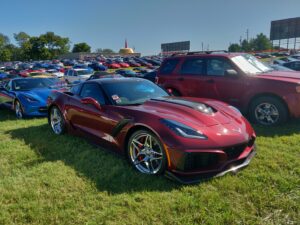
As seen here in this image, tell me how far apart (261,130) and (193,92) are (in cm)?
215

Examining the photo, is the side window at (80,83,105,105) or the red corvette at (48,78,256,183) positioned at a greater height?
the side window at (80,83,105,105)

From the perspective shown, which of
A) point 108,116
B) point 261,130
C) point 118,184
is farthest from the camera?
point 261,130

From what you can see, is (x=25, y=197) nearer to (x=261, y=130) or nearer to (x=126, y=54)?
(x=261, y=130)

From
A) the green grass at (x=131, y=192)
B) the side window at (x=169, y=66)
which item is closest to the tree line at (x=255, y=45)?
the side window at (x=169, y=66)

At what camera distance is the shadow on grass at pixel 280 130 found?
5415 mm

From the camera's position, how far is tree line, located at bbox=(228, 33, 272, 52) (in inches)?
3511

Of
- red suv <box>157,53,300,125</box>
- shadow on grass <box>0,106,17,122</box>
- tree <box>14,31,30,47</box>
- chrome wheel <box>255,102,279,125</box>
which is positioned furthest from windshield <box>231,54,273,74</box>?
tree <box>14,31,30,47</box>

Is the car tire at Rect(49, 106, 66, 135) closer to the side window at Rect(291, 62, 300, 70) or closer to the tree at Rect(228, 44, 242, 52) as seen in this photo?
the side window at Rect(291, 62, 300, 70)

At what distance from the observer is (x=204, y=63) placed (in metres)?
7.18

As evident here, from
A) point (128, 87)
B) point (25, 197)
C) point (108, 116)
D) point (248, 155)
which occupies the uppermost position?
point (128, 87)

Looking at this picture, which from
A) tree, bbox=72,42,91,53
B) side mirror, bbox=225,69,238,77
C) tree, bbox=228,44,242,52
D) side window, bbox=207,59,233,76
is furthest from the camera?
tree, bbox=72,42,91,53

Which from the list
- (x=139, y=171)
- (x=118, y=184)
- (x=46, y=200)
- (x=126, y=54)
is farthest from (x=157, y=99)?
(x=126, y=54)

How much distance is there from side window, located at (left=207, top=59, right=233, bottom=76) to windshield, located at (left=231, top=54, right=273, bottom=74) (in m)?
0.21

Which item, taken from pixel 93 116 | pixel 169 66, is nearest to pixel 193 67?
pixel 169 66
